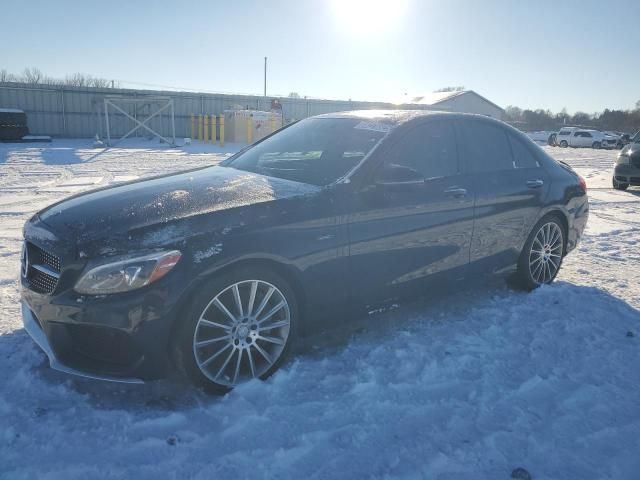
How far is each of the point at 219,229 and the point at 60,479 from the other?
4.26ft

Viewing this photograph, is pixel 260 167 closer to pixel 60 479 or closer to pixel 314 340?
pixel 314 340

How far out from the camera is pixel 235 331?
2650 millimetres

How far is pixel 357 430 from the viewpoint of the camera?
236 centimetres

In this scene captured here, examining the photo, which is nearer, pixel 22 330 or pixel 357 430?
pixel 357 430

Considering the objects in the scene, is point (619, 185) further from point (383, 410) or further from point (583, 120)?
point (583, 120)

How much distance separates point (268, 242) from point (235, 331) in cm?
53

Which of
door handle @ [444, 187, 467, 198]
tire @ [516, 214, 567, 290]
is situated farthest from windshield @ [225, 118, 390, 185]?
tire @ [516, 214, 567, 290]

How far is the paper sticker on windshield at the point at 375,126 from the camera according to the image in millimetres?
3404

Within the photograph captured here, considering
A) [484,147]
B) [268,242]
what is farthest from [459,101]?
[268,242]

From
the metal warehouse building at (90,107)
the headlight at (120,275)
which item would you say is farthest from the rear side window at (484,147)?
the metal warehouse building at (90,107)

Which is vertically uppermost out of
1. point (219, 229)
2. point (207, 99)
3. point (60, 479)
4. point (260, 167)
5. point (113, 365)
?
point (207, 99)

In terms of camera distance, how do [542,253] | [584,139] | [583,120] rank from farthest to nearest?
1. [583,120]
2. [584,139]
3. [542,253]

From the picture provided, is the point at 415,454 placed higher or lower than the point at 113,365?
lower

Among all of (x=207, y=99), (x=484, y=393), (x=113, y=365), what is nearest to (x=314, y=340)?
(x=484, y=393)
